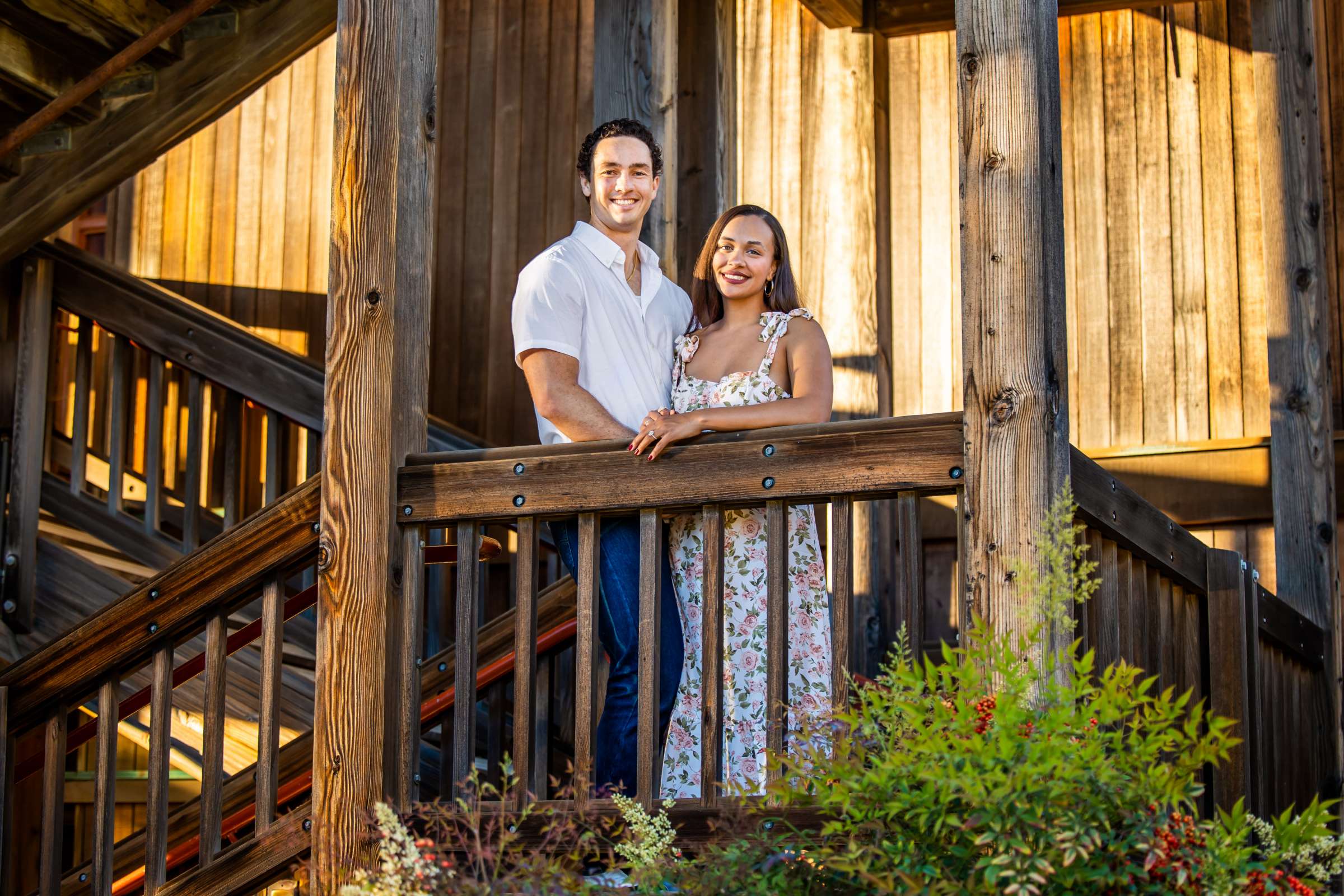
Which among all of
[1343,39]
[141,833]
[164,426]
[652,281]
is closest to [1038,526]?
[652,281]

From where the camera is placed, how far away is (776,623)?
323cm

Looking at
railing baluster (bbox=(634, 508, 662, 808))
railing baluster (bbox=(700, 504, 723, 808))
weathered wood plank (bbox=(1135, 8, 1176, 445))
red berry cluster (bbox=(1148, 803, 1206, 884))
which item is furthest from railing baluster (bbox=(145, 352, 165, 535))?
red berry cluster (bbox=(1148, 803, 1206, 884))

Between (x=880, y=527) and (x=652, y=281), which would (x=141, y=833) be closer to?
(x=652, y=281)

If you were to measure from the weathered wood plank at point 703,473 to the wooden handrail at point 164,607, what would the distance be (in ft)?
0.92

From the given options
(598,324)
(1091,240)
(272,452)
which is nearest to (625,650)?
(598,324)

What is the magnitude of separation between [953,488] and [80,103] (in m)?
3.46

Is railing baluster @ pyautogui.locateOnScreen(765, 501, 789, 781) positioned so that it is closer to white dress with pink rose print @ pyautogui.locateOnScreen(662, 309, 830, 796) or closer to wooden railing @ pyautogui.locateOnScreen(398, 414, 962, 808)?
wooden railing @ pyautogui.locateOnScreen(398, 414, 962, 808)

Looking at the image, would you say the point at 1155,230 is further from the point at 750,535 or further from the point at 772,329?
the point at 750,535

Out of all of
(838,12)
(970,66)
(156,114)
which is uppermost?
(838,12)

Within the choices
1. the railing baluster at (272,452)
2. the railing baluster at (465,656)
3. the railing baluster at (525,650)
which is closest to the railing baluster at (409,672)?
the railing baluster at (465,656)

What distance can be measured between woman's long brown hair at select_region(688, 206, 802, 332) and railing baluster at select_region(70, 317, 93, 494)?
2749mm

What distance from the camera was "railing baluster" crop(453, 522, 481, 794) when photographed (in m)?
3.45

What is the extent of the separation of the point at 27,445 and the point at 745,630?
3002mm

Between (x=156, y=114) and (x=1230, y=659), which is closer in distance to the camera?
(x=1230, y=659)
